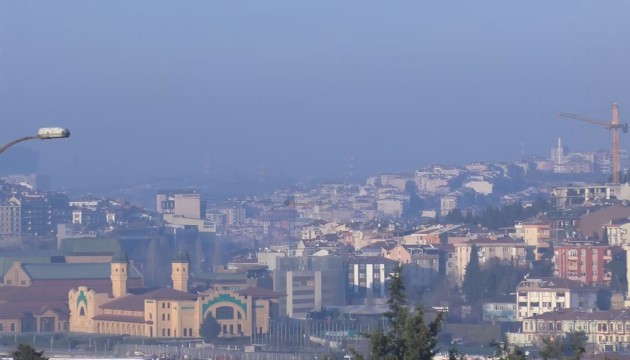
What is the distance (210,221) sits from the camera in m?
92.4

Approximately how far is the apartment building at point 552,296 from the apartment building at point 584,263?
2808 mm

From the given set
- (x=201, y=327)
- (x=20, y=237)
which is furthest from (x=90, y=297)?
(x=20, y=237)

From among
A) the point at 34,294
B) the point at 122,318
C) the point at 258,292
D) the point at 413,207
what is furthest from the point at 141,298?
the point at 413,207

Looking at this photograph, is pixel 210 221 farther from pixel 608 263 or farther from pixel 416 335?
pixel 416 335

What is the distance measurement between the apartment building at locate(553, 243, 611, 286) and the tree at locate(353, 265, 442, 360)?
152ft

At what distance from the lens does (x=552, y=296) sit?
56.9 metres

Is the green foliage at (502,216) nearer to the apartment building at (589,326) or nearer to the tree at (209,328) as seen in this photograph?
the tree at (209,328)

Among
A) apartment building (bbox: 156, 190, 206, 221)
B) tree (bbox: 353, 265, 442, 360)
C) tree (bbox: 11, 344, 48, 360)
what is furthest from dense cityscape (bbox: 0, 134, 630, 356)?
tree (bbox: 353, 265, 442, 360)

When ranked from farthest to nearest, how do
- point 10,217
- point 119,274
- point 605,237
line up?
point 10,217 → point 605,237 → point 119,274

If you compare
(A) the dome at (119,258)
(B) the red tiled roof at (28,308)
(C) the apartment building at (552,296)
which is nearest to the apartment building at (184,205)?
(A) the dome at (119,258)

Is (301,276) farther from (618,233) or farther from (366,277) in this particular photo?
(618,233)

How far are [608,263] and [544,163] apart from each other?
50614 millimetres

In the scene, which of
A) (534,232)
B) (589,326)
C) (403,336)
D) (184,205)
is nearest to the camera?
(403,336)

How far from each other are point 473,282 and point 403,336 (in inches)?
1860
